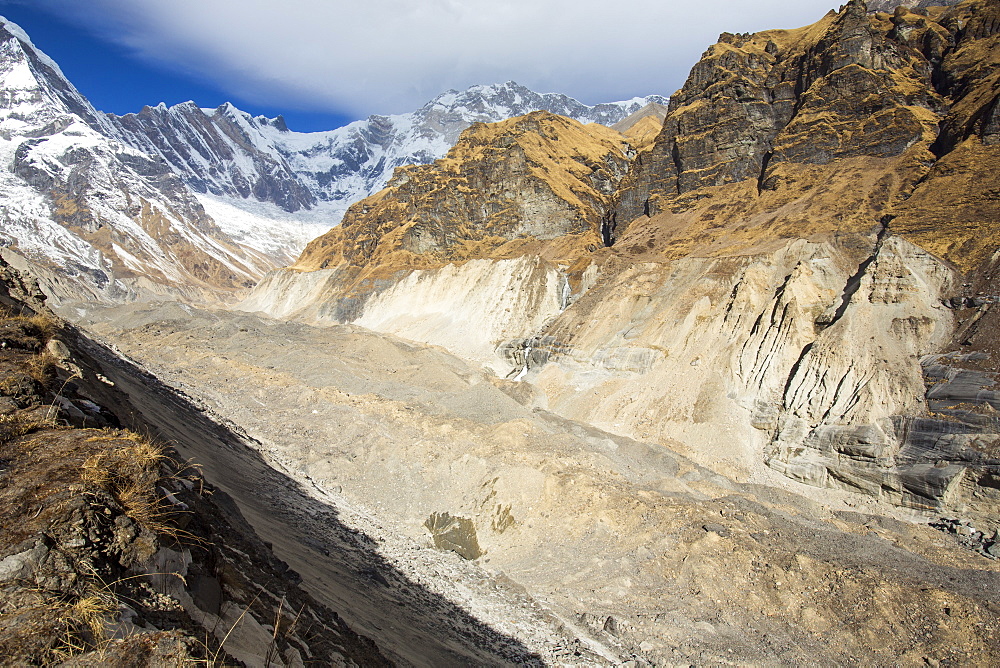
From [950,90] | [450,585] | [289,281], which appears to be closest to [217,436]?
[450,585]

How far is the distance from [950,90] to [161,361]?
59131 mm

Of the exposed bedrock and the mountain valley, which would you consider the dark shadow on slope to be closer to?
the mountain valley

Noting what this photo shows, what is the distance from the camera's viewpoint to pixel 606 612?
1207 centimetres

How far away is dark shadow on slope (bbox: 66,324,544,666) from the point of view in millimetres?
8562

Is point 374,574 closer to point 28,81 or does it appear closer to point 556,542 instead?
point 556,542

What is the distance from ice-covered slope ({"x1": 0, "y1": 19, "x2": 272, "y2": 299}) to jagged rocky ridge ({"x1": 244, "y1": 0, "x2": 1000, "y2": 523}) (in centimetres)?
6900

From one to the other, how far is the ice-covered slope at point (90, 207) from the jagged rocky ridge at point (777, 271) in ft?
226

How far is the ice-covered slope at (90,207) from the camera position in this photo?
102000mm

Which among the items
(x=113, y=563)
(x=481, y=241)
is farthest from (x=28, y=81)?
(x=113, y=563)

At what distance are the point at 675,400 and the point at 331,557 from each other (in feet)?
68.9

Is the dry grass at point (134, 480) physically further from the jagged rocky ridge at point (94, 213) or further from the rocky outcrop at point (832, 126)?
the jagged rocky ridge at point (94, 213)

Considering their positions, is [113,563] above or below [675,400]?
below

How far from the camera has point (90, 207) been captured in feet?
387

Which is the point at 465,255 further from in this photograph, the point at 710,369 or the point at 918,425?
the point at 918,425
